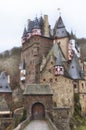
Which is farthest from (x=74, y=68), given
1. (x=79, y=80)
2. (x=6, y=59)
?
(x=6, y=59)

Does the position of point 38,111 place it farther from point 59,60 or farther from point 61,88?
point 59,60

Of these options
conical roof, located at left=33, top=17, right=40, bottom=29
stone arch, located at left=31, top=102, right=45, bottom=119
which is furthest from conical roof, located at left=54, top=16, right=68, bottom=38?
stone arch, located at left=31, top=102, right=45, bottom=119

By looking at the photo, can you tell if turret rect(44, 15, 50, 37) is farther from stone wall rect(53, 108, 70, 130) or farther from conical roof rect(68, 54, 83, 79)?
stone wall rect(53, 108, 70, 130)

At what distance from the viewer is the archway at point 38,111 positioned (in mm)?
57281

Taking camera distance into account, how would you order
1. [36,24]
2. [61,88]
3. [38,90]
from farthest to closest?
[36,24] → [61,88] → [38,90]

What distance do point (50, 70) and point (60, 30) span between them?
36.1ft

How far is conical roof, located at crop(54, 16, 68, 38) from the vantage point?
71.1m

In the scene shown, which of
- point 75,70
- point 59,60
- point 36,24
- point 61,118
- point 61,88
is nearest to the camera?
point 61,118

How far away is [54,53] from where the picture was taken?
66.2 meters

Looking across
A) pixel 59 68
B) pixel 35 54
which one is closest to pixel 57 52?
pixel 59 68

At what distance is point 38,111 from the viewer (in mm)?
57188

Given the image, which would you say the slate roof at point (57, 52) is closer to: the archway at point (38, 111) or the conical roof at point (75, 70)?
the conical roof at point (75, 70)

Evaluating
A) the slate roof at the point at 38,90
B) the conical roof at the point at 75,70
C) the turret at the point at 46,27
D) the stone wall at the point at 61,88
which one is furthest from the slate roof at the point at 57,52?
the slate roof at the point at 38,90

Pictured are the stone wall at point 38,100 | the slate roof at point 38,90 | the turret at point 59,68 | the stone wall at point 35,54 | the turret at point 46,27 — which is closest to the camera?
the stone wall at point 38,100
